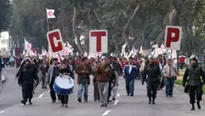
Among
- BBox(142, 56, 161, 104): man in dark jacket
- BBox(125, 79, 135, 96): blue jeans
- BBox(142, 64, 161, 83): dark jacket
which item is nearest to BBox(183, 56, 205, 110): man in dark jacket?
BBox(142, 56, 161, 104): man in dark jacket

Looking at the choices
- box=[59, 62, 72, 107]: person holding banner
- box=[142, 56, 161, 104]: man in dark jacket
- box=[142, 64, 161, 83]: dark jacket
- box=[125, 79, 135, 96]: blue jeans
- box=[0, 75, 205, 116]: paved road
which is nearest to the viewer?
box=[0, 75, 205, 116]: paved road

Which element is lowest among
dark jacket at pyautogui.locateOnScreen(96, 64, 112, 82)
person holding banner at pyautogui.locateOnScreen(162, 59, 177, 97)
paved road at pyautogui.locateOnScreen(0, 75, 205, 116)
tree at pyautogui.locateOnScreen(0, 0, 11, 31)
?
paved road at pyautogui.locateOnScreen(0, 75, 205, 116)

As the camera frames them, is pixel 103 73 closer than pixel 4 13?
Yes

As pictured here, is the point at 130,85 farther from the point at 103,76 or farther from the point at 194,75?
the point at 194,75

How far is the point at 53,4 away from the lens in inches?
3524

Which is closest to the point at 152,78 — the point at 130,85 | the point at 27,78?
the point at 130,85

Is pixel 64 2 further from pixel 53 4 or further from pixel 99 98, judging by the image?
pixel 99 98

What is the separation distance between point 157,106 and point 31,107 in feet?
13.4

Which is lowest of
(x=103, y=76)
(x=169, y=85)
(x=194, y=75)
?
(x=169, y=85)

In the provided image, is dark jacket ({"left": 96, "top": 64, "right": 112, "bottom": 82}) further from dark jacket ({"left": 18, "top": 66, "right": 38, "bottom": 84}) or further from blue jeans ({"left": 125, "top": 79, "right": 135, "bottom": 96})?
blue jeans ({"left": 125, "top": 79, "right": 135, "bottom": 96})

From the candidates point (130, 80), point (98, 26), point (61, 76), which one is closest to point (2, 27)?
point (98, 26)

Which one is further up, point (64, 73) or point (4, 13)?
point (4, 13)

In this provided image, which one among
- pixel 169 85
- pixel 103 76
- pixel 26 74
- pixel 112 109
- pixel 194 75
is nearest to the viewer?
pixel 194 75

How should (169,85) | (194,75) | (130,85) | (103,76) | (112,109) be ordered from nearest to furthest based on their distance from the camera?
(194,75)
(112,109)
(103,76)
(130,85)
(169,85)
